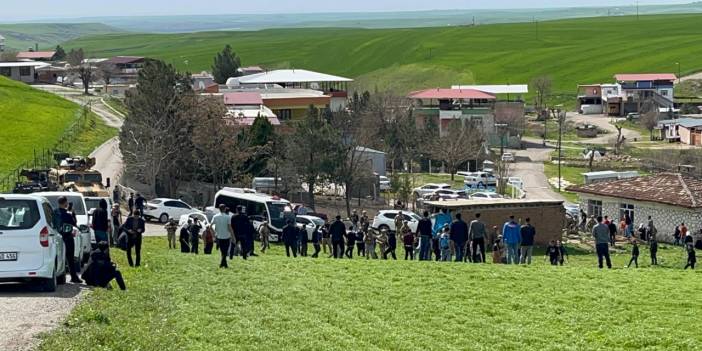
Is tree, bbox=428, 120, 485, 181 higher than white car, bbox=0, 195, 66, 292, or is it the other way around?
white car, bbox=0, 195, 66, 292

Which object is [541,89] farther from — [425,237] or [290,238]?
[425,237]

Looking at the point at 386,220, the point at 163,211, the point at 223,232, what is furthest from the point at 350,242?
the point at 163,211

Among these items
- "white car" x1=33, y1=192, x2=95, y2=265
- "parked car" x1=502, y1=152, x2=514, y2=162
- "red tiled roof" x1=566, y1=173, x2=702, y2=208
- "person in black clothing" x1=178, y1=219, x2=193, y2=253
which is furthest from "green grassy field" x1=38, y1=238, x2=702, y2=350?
"parked car" x1=502, y1=152, x2=514, y2=162

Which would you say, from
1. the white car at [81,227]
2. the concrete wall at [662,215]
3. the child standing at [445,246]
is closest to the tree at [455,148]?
the concrete wall at [662,215]

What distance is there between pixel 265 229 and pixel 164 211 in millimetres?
12148

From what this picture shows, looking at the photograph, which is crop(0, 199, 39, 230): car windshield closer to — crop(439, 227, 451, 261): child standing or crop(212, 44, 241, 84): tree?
crop(439, 227, 451, 261): child standing

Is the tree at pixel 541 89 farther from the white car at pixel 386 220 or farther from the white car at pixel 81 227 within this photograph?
the white car at pixel 81 227

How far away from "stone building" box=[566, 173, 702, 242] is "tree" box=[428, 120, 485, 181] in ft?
83.7

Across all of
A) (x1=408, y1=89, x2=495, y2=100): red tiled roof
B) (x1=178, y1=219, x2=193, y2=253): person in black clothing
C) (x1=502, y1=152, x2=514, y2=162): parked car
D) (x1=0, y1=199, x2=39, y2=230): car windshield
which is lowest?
(x1=502, y1=152, x2=514, y2=162): parked car

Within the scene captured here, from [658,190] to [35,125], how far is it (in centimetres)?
4080

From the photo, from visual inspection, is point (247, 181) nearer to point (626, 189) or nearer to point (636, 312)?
point (626, 189)

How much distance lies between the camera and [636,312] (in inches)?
629

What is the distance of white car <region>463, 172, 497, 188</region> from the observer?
208 ft

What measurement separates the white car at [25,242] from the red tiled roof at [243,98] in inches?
2328
